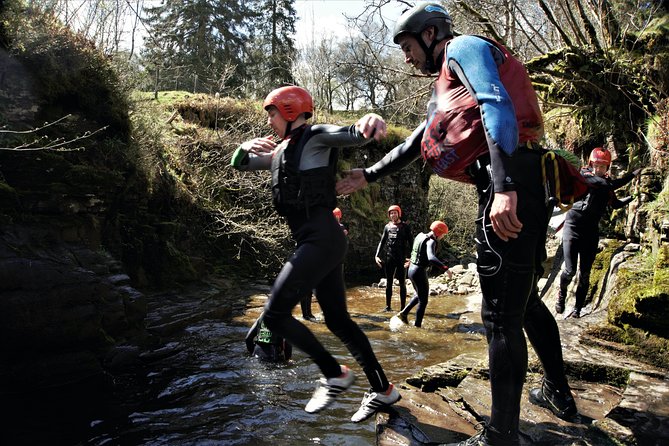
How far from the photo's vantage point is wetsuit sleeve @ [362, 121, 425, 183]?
3027mm

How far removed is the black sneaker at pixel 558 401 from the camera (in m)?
2.90

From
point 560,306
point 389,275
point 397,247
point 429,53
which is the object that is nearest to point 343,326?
point 429,53

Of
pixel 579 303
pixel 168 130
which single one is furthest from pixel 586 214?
pixel 168 130

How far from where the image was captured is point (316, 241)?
3.09 m

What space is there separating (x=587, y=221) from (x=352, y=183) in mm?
5202

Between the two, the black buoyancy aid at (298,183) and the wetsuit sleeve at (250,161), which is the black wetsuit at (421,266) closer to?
the wetsuit sleeve at (250,161)

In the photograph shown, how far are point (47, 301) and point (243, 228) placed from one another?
8224 millimetres

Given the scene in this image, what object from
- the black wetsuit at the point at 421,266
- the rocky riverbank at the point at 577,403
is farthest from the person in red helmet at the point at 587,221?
the rocky riverbank at the point at 577,403

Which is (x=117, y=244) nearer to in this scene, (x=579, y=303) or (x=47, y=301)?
(x=47, y=301)

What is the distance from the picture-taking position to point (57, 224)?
6703 millimetres

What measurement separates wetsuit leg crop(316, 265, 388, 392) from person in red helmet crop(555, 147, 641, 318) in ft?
16.3

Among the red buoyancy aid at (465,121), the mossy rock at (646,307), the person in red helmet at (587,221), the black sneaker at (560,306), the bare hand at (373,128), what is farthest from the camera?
the black sneaker at (560,306)

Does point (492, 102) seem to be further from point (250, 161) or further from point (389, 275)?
point (389, 275)

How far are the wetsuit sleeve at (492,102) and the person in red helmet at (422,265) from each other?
23.3ft
